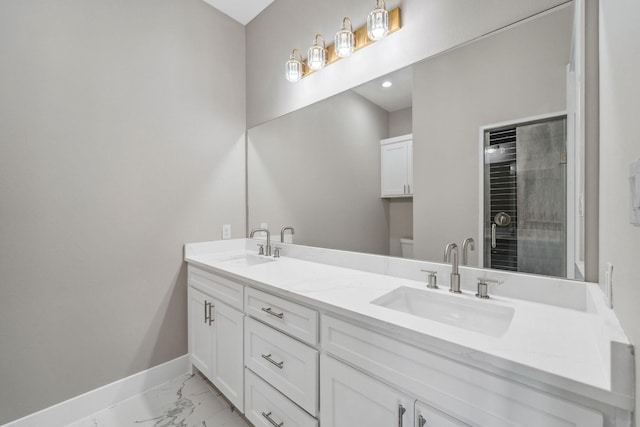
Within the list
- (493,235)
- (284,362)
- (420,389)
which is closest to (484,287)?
(493,235)

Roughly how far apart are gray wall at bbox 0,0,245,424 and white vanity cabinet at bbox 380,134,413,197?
1357 millimetres

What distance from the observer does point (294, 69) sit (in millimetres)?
1909

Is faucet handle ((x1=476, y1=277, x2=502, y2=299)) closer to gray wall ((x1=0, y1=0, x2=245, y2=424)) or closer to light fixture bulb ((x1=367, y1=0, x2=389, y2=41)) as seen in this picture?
light fixture bulb ((x1=367, y1=0, x2=389, y2=41))

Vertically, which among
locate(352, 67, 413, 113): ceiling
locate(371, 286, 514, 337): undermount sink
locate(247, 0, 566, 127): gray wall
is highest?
locate(247, 0, 566, 127): gray wall

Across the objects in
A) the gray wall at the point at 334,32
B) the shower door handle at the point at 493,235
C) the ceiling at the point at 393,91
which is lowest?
the shower door handle at the point at 493,235

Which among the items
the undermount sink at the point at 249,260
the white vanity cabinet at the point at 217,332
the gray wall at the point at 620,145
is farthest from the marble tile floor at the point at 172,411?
the gray wall at the point at 620,145

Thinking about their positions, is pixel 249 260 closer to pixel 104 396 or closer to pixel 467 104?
pixel 104 396

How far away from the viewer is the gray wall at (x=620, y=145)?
1.69 ft

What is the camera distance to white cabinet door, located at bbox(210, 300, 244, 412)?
147cm

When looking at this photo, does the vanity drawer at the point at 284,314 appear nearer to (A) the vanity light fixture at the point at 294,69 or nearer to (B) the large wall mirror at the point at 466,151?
(B) the large wall mirror at the point at 466,151

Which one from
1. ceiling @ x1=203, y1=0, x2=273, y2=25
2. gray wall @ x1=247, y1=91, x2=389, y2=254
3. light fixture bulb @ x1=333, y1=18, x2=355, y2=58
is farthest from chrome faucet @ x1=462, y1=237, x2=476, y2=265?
ceiling @ x1=203, y1=0, x2=273, y2=25

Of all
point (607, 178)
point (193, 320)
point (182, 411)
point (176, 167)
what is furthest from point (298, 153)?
point (182, 411)

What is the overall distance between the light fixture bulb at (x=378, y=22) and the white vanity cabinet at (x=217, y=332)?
1469 mm

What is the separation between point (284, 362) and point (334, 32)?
→ 1.84 metres
